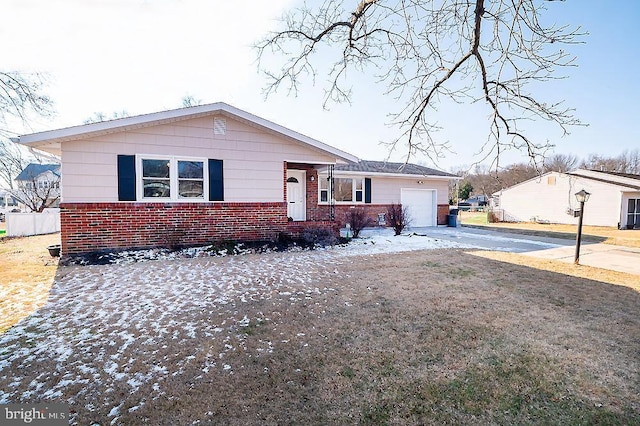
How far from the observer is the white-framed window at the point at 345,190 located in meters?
15.3

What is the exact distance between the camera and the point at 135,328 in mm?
3758

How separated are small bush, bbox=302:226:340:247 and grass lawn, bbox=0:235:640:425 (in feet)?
13.7

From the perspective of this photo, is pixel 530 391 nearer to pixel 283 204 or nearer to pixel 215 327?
pixel 215 327

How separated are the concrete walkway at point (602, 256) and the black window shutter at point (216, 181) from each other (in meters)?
9.71

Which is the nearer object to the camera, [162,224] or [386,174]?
[162,224]

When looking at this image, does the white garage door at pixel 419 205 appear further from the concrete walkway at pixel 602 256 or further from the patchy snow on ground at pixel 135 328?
the patchy snow on ground at pixel 135 328

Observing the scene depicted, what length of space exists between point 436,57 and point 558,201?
2319 centimetres

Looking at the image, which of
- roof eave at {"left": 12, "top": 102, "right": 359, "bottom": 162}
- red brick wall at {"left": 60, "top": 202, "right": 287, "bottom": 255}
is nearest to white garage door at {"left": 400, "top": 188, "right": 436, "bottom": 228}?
roof eave at {"left": 12, "top": 102, "right": 359, "bottom": 162}

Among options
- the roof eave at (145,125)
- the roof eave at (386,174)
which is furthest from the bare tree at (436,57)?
the roof eave at (386,174)

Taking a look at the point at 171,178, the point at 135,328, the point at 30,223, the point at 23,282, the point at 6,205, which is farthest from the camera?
the point at 6,205

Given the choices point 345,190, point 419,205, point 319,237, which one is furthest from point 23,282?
point 419,205

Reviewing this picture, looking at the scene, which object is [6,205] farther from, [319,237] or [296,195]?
[319,237]

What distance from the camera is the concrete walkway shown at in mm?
7770

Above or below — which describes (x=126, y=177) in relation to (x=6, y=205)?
above
